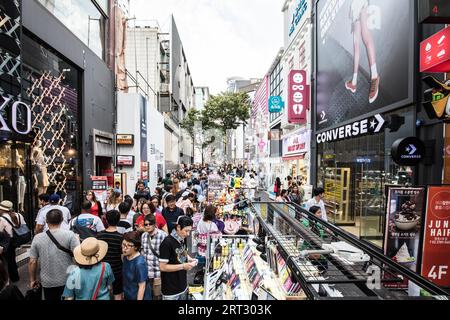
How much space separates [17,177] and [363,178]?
10.5 meters

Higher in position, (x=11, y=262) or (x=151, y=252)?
(x=151, y=252)

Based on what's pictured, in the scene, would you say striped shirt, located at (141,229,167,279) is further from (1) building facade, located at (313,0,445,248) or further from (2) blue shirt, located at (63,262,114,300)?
(1) building facade, located at (313,0,445,248)

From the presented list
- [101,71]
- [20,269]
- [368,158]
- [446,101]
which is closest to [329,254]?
[446,101]

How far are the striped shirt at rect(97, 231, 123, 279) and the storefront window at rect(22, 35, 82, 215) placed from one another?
462cm

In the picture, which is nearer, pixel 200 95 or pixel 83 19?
pixel 83 19

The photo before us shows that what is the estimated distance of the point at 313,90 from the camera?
50.9 ft

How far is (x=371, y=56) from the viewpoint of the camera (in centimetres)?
904

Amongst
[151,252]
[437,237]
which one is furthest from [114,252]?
[437,237]

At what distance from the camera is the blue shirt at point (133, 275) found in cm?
328

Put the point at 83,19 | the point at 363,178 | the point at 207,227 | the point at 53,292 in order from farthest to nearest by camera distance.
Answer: the point at 83,19 < the point at 363,178 < the point at 207,227 < the point at 53,292

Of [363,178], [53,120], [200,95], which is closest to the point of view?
[53,120]

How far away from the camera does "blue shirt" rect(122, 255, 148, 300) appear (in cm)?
328

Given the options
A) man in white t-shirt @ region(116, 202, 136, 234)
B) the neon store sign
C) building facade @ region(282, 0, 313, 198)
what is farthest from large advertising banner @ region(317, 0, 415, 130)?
man in white t-shirt @ region(116, 202, 136, 234)

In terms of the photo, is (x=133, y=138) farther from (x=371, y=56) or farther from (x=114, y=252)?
(x=114, y=252)
